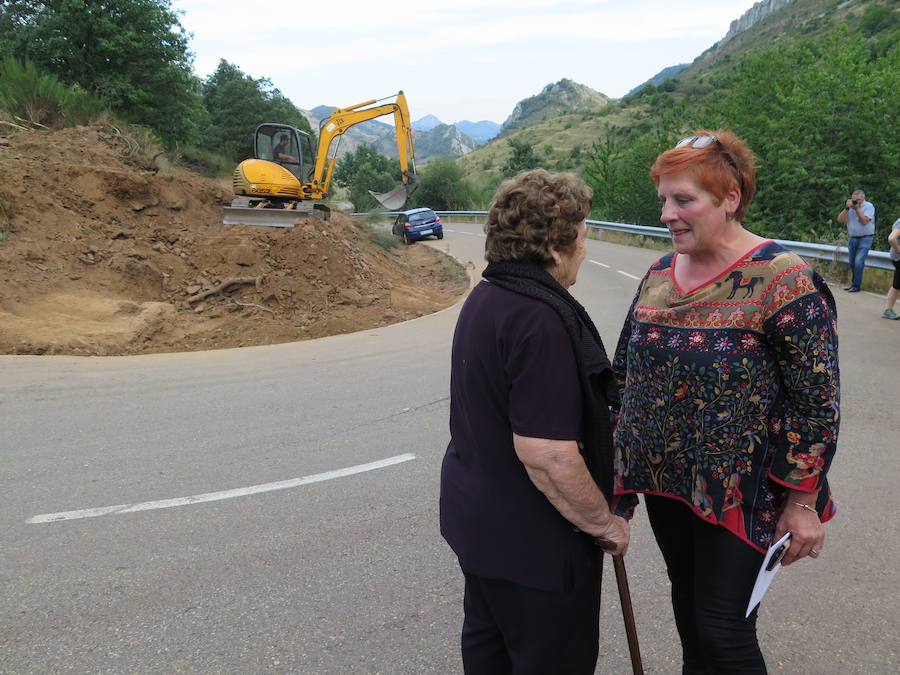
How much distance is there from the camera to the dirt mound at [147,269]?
32.8 feet

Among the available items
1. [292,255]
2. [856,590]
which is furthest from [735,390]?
[292,255]

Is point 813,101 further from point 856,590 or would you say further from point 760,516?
point 760,516

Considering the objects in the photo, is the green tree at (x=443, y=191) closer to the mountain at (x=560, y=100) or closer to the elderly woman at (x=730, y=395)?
the elderly woman at (x=730, y=395)

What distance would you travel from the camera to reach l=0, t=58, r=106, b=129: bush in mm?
16688

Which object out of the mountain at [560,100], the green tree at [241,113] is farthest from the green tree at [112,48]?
the mountain at [560,100]

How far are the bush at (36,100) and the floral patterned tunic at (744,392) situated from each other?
1905 cm

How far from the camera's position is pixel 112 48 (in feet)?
73.4

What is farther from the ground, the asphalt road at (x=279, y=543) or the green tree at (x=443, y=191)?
the green tree at (x=443, y=191)

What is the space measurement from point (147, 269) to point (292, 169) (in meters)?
5.40

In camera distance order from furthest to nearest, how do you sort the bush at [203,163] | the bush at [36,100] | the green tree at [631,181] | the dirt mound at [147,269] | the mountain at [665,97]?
the mountain at [665,97] → the green tree at [631,181] → the bush at [203,163] → the bush at [36,100] → the dirt mound at [147,269]

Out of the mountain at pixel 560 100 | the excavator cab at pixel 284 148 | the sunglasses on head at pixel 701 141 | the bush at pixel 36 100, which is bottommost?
the sunglasses on head at pixel 701 141

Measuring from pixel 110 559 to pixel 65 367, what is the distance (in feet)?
16.4

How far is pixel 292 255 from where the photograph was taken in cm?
1320

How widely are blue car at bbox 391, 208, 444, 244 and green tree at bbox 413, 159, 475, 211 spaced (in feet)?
74.2
